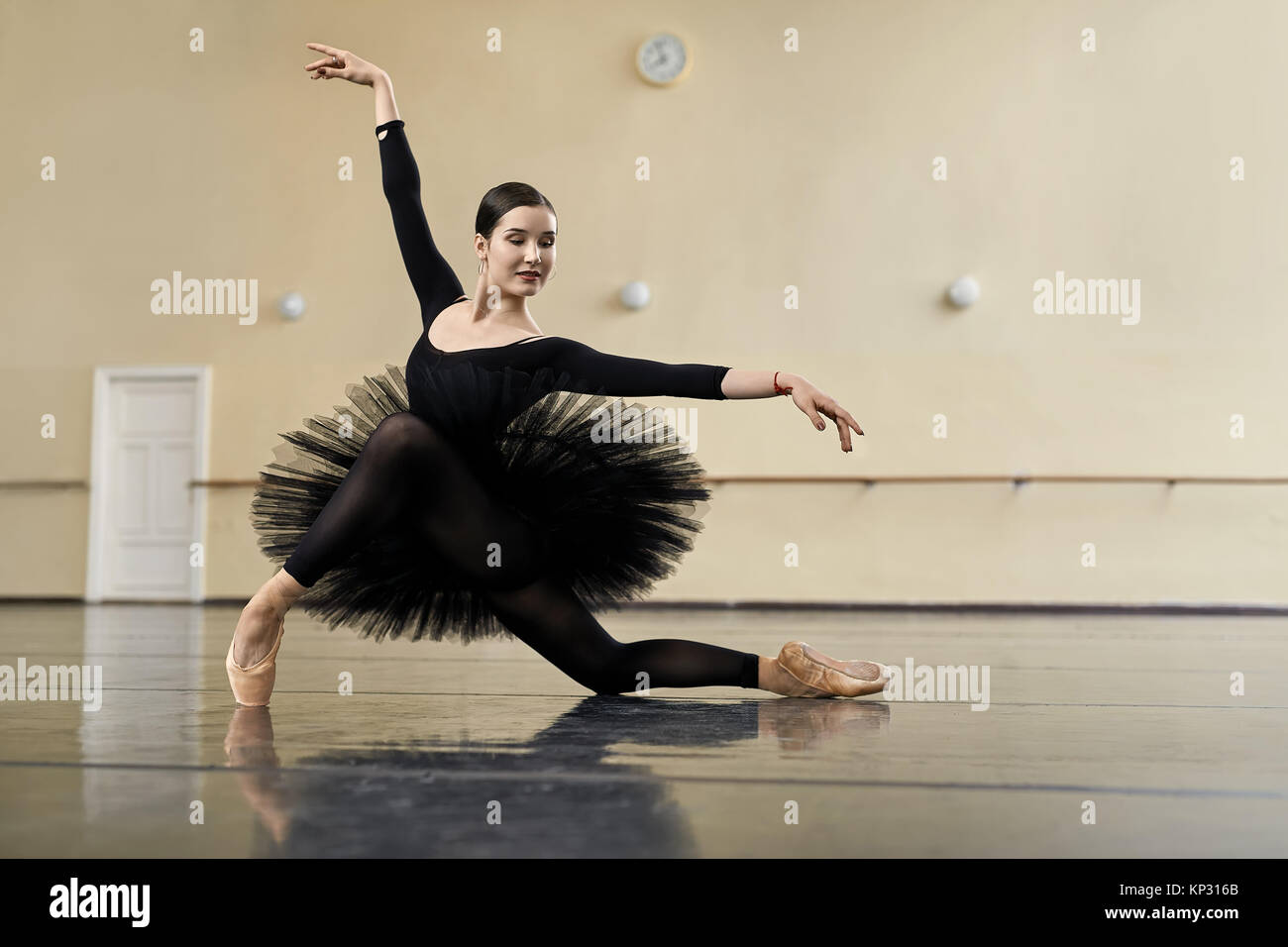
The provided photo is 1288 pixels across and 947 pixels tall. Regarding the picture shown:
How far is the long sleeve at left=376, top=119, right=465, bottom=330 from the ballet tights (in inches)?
15.2

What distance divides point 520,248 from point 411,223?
0.91 feet

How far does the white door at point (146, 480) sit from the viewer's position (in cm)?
586

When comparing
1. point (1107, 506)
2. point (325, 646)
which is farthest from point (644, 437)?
point (1107, 506)

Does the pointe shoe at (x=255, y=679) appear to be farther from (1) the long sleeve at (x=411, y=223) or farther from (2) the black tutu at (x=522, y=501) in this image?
(1) the long sleeve at (x=411, y=223)

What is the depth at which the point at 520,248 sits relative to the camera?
5.79 ft

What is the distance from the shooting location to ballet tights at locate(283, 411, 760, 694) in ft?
5.21

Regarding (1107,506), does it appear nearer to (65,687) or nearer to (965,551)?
(965,551)

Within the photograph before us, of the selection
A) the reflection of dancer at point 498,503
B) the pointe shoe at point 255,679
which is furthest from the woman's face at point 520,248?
the pointe shoe at point 255,679

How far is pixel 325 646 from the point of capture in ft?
10.4

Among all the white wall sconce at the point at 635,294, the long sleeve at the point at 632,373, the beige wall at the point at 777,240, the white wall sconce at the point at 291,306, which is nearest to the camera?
the long sleeve at the point at 632,373

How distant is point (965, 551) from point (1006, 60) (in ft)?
8.24

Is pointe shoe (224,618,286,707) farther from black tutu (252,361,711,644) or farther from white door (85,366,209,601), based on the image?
white door (85,366,209,601)

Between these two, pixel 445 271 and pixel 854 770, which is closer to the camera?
pixel 854 770

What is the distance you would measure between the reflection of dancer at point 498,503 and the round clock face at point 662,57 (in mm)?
4072
